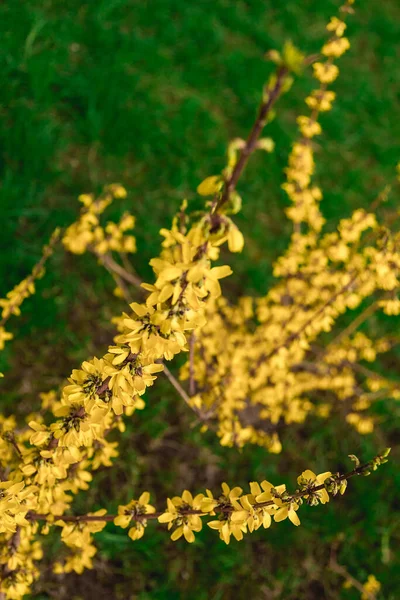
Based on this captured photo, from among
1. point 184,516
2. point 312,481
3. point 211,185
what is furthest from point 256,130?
point 184,516

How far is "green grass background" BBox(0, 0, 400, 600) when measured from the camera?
9.60ft

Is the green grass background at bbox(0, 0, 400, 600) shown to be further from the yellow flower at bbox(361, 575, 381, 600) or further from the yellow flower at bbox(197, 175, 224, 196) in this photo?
the yellow flower at bbox(197, 175, 224, 196)

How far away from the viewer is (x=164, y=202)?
12.0ft

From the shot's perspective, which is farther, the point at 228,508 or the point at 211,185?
the point at 228,508

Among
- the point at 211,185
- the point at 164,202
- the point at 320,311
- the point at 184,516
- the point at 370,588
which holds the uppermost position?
the point at 164,202

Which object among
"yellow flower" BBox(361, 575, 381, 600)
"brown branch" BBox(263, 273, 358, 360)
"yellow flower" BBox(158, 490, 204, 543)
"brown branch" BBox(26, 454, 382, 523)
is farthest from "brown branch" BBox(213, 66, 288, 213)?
"yellow flower" BBox(361, 575, 381, 600)

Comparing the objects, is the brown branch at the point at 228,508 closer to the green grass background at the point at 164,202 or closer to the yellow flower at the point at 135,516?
the yellow flower at the point at 135,516

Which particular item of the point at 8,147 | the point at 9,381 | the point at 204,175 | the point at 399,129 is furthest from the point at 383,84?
the point at 9,381

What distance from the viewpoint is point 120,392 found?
135 centimetres

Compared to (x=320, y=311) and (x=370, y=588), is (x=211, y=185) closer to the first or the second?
(x=320, y=311)

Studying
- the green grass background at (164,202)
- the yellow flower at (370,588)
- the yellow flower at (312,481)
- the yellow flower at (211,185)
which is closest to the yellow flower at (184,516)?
the yellow flower at (312,481)

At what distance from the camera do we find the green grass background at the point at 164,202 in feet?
9.60

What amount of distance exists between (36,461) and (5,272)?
67.8 inches

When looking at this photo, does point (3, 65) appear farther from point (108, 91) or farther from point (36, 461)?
point (36, 461)
